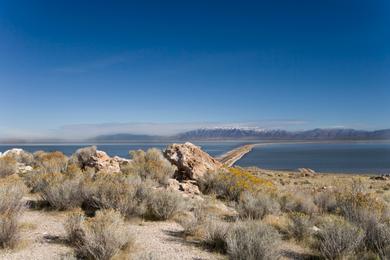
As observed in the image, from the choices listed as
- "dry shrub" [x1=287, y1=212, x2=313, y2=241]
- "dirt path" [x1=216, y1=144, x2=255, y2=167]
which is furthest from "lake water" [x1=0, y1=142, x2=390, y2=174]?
"dry shrub" [x1=287, y1=212, x2=313, y2=241]

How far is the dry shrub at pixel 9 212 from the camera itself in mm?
6551

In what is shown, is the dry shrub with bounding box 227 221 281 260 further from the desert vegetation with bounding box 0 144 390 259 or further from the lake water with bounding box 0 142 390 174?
the lake water with bounding box 0 142 390 174

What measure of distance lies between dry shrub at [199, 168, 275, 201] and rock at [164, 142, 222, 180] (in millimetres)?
821

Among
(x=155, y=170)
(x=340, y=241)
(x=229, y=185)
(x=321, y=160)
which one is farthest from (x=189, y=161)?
(x=321, y=160)

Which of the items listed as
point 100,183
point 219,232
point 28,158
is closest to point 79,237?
point 219,232

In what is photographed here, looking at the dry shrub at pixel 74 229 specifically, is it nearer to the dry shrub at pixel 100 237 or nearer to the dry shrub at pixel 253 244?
the dry shrub at pixel 100 237

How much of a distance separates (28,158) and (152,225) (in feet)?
70.9

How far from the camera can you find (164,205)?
9.62m

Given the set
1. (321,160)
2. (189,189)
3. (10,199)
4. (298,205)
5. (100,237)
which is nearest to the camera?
(100,237)

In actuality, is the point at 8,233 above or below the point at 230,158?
above

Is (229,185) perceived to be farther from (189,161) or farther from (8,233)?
(8,233)

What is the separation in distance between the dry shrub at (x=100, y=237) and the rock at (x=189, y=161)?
9.13 m

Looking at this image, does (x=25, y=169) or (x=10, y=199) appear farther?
(x=25, y=169)

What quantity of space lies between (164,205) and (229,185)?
5.07 meters
